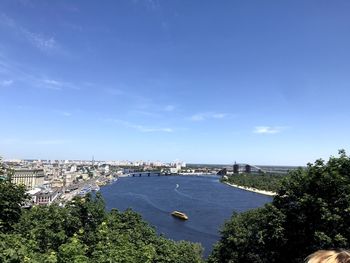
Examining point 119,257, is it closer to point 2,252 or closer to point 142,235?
point 2,252

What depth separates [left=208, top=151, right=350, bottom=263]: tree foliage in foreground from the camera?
43.6 feet

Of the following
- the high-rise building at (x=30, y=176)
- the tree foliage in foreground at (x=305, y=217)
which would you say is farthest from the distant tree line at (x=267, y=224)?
the high-rise building at (x=30, y=176)

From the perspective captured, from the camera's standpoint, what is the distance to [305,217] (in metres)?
14.6

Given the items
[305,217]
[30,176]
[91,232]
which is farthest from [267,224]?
[30,176]

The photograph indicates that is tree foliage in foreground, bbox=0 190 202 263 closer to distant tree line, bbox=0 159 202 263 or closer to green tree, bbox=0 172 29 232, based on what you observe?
distant tree line, bbox=0 159 202 263

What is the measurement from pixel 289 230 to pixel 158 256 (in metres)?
5.51

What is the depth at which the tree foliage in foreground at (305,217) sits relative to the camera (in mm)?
13281

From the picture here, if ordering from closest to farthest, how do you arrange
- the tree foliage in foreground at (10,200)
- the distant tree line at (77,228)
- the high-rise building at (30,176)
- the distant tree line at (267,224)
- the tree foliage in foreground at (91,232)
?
the tree foliage in foreground at (91,232), the distant tree line at (77,228), the distant tree line at (267,224), the tree foliage in foreground at (10,200), the high-rise building at (30,176)

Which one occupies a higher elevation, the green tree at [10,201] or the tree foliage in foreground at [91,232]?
the green tree at [10,201]

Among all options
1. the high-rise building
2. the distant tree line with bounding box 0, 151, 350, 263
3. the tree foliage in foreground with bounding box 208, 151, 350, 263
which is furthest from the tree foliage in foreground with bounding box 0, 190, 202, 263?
the high-rise building

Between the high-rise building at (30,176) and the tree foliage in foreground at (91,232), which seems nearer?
the tree foliage in foreground at (91,232)

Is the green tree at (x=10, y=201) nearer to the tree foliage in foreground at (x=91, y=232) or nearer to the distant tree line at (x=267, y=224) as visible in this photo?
the distant tree line at (x=267, y=224)

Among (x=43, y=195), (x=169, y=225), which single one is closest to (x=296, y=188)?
(x=169, y=225)

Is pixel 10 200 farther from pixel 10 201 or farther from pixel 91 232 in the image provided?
pixel 91 232
